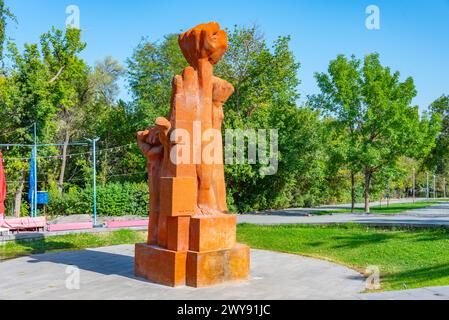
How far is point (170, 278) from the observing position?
10.4 m

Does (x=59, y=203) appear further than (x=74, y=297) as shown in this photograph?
Yes

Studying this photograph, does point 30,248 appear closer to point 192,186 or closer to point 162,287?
point 162,287

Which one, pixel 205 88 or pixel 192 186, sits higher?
pixel 205 88

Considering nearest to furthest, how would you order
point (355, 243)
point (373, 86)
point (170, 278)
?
1. point (170, 278)
2. point (355, 243)
3. point (373, 86)

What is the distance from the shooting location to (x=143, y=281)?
11.0 metres

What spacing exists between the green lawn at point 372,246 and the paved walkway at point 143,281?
132 centimetres

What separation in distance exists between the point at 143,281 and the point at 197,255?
1613 millimetres

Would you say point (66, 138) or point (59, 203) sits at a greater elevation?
point (66, 138)

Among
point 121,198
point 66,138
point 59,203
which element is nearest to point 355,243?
point 121,198

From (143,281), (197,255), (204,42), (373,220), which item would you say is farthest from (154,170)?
(373,220)

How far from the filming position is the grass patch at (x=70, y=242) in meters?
16.5

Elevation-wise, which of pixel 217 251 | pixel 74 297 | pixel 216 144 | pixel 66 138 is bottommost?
pixel 74 297

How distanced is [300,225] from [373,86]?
11558 millimetres
